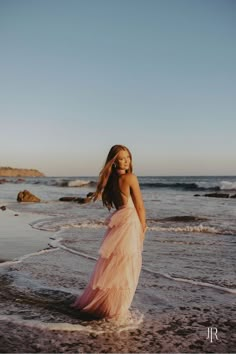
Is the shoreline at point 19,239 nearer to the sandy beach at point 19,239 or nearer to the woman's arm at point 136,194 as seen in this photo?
the sandy beach at point 19,239

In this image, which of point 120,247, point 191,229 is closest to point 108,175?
point 120,247

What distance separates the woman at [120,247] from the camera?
4.55 meters

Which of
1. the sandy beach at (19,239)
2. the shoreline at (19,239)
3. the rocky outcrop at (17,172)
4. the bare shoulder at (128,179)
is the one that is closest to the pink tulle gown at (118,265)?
the bare shoulder at (128,179)

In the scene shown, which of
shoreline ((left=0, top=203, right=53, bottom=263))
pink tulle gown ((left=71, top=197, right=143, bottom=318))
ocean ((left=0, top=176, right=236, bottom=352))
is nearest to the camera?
pink tulle gown ((left=71, top=197, right=143, bottom=318))

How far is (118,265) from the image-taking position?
4.54 meters

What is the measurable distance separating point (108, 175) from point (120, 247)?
85 centimetres

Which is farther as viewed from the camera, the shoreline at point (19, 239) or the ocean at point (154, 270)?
the shoreline at point (19, 239)

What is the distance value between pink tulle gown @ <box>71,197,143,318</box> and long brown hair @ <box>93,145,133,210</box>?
0.28 m

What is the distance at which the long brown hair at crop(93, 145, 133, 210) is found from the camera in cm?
468

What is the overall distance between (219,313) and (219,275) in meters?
A: 2.09

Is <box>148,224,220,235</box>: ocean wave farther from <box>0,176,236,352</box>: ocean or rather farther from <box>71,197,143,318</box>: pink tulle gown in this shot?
<box>71,197,143,318</box>: pink tulle gown

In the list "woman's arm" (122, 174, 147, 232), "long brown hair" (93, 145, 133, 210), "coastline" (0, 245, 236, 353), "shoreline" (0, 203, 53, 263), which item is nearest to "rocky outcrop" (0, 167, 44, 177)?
"shoreline" (0, 203, 53, 263)

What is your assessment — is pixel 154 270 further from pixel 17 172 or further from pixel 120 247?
pixel 17 172

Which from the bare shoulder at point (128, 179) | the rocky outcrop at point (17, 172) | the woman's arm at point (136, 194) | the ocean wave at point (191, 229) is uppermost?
the rocky outcrop at point (17, 172)
